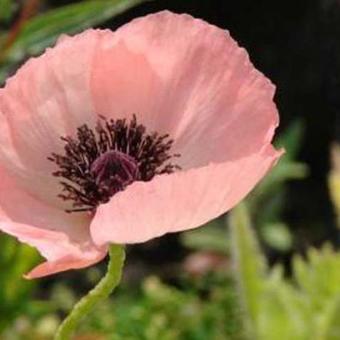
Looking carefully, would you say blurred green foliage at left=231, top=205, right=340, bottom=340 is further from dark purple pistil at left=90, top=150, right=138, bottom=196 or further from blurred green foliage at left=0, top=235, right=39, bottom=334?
dark purple pistil at left=90, top=150, right=138, bottom=196

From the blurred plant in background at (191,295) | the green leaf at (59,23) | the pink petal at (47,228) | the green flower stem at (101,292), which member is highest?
the pink petal at (47,228)

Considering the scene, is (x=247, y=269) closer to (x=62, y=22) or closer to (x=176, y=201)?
(x=62, y=22)

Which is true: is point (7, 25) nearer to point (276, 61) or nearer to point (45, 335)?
point (45, 335)

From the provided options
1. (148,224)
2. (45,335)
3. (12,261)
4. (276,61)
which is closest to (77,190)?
(148,224)

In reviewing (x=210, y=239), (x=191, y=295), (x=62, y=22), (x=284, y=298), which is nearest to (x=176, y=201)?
(x=62, y=22)

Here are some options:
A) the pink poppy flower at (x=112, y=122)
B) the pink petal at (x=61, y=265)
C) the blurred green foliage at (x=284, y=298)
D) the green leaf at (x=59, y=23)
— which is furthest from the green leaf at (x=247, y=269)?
the pink petal at (x=61, y=265)

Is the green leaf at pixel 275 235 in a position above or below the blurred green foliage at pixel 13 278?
below

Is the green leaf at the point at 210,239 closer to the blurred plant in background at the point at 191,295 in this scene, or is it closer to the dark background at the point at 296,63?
the blurred plant in background at the point at 191,295
